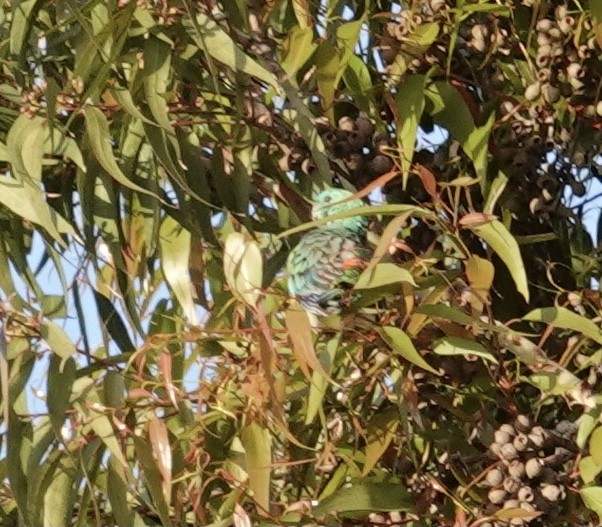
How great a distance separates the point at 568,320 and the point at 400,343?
129 millimetres

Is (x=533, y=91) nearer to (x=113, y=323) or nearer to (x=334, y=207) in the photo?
(x=334, y=207)

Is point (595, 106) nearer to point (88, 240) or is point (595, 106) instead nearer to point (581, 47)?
→ point (581, 47)

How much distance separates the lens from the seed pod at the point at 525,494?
1.06 metres

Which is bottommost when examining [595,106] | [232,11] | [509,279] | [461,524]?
[461,524]

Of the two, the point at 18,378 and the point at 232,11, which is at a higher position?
the point at 232,11

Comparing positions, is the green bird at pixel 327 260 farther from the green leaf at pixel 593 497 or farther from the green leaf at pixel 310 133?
the green leaf at pixel 593 497

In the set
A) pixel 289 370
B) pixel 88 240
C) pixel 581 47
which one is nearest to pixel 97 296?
pixel 88 240

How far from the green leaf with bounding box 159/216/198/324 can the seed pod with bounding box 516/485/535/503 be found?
30cm

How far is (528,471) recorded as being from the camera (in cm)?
107

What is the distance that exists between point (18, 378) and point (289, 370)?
0.22 metres

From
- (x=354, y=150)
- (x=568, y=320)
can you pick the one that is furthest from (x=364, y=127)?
(x=568, y=320)

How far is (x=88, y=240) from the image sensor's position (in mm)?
1229

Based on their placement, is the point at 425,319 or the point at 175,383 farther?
the point at 175,383

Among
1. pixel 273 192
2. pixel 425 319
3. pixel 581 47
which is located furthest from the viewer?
pixel 273 192
